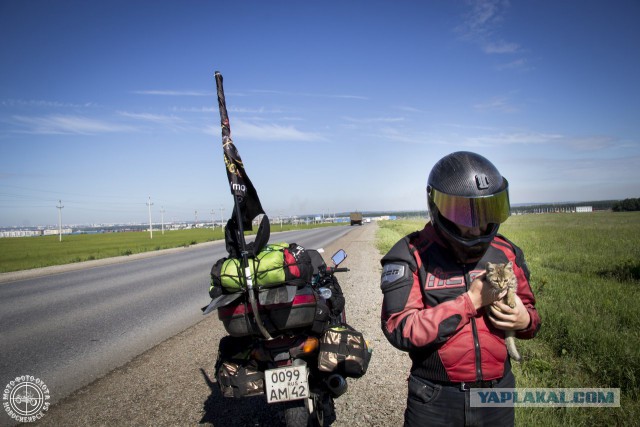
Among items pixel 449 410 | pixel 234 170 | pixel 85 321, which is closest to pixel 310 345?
pixel 449 410

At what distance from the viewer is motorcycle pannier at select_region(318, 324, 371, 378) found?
253 centimetres

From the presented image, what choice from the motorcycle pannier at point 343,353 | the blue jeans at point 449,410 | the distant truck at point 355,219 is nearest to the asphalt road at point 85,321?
the motorcycle pannier at point 343,353

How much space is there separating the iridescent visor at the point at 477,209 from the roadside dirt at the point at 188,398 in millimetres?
2186

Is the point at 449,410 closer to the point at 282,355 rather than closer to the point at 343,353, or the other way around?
the point at 343,353

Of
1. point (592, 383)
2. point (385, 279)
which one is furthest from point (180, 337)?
point (592, 383)

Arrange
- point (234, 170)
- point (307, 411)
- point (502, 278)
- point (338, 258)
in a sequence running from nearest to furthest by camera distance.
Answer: point (502, 278) < point (307, 411) < point (234, 170) < point (338, 258)

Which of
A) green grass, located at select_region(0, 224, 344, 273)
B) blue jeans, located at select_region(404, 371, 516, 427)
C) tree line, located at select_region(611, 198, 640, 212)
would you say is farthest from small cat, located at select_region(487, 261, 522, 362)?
tree line, located at select_region(611, 198, 640, 212)

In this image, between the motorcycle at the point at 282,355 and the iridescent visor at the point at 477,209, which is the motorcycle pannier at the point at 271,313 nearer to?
the motorcycle at the point at 282,355

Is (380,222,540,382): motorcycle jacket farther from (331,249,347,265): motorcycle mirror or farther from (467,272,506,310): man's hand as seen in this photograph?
(331,249,347,265): motorcycle mirror

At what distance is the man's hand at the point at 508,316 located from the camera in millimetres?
1489

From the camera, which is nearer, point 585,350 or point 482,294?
point 482,294

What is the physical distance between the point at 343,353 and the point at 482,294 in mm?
1354

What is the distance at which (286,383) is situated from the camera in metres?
2.42

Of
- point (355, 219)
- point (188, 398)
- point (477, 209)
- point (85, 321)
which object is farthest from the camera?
point (355, 219)
